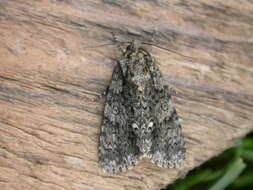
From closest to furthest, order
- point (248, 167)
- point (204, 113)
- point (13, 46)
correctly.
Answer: point (13, 46)
point (204, 113)
point (248, 167)

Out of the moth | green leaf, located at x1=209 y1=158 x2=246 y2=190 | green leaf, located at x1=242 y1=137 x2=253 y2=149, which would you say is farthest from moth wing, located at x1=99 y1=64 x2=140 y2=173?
green leaf, located at x1=242 y1=137 x2=253 y2=149

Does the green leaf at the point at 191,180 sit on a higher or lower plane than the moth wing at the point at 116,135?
lower

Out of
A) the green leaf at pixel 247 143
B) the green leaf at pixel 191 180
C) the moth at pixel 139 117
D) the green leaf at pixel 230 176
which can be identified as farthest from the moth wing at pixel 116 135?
the green leaf at pixel 247 143

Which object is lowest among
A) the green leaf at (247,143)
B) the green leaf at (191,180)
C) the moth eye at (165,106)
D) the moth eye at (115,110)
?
the green leaf at (191,180)

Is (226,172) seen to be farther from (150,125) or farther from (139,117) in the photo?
(139,117)

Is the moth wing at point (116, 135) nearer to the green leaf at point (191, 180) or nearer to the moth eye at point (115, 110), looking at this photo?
the moth eye at point (115, 110)

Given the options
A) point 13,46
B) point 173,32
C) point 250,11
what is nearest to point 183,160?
point 173,32

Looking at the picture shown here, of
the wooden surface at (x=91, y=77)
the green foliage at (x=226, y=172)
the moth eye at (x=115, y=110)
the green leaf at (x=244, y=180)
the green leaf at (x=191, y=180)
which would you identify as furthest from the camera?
the green leaf at (x=244, y=180)

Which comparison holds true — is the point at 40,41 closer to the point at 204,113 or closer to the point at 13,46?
the point at 13,46

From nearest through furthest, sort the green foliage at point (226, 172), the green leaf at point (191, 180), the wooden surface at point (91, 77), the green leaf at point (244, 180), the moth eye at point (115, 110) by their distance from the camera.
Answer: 1. the wooden surface at point (91, 77)
2. the moth eye at point (115, 110)
3. the green foliage at point (226, 172)
4. the green leaf at point (191, 180)
5. the green leaf at point (244, 180)
